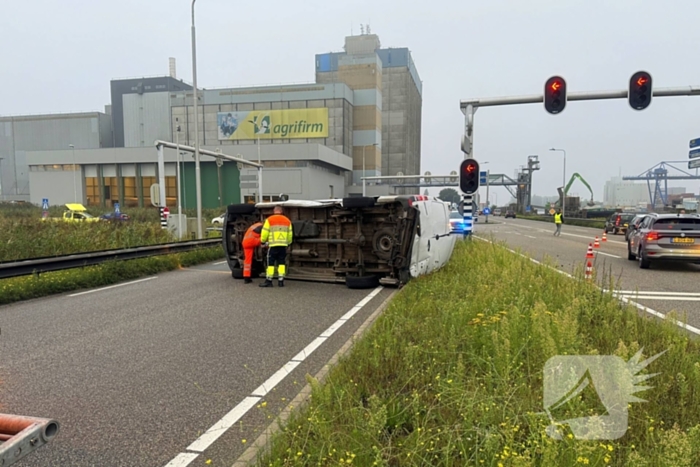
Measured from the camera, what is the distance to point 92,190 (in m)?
63.0

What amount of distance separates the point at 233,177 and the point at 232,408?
5662cm

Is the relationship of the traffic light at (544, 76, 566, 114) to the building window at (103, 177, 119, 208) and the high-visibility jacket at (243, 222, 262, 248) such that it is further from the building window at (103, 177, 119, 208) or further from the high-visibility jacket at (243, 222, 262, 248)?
the building window at (103, 177, 119, 208)

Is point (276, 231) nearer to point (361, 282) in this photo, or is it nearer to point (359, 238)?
point (359, 238)

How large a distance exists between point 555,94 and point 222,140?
60.2m

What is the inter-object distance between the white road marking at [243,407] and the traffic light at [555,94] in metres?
11.2

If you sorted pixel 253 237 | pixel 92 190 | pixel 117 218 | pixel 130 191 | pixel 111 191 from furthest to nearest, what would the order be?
pixel 92 190 < pixel 111 191 < pixel 130 191 < pixel 117 218 < pixel 253 237

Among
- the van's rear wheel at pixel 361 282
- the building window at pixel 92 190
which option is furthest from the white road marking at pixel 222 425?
the building window at pixel 92 190

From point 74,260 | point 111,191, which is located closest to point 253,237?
point 74,260

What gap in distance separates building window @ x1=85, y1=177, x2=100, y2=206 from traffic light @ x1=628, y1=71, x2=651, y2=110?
64780 mm

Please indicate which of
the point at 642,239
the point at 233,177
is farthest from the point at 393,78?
the point at 642,239

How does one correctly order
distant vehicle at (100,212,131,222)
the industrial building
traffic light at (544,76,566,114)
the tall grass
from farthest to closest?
1. the industrial building
2. distant vehicle at (100,212,131,222)
3. traffic light at (544,76,566,114)
4. the tall grass

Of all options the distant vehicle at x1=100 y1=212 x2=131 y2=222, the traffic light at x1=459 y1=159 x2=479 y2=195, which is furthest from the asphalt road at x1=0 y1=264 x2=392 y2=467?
the distant vehicle at x1=100 y1=212 x2=131 y2=222

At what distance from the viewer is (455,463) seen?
9.12ft

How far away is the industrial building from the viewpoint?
5825cm
